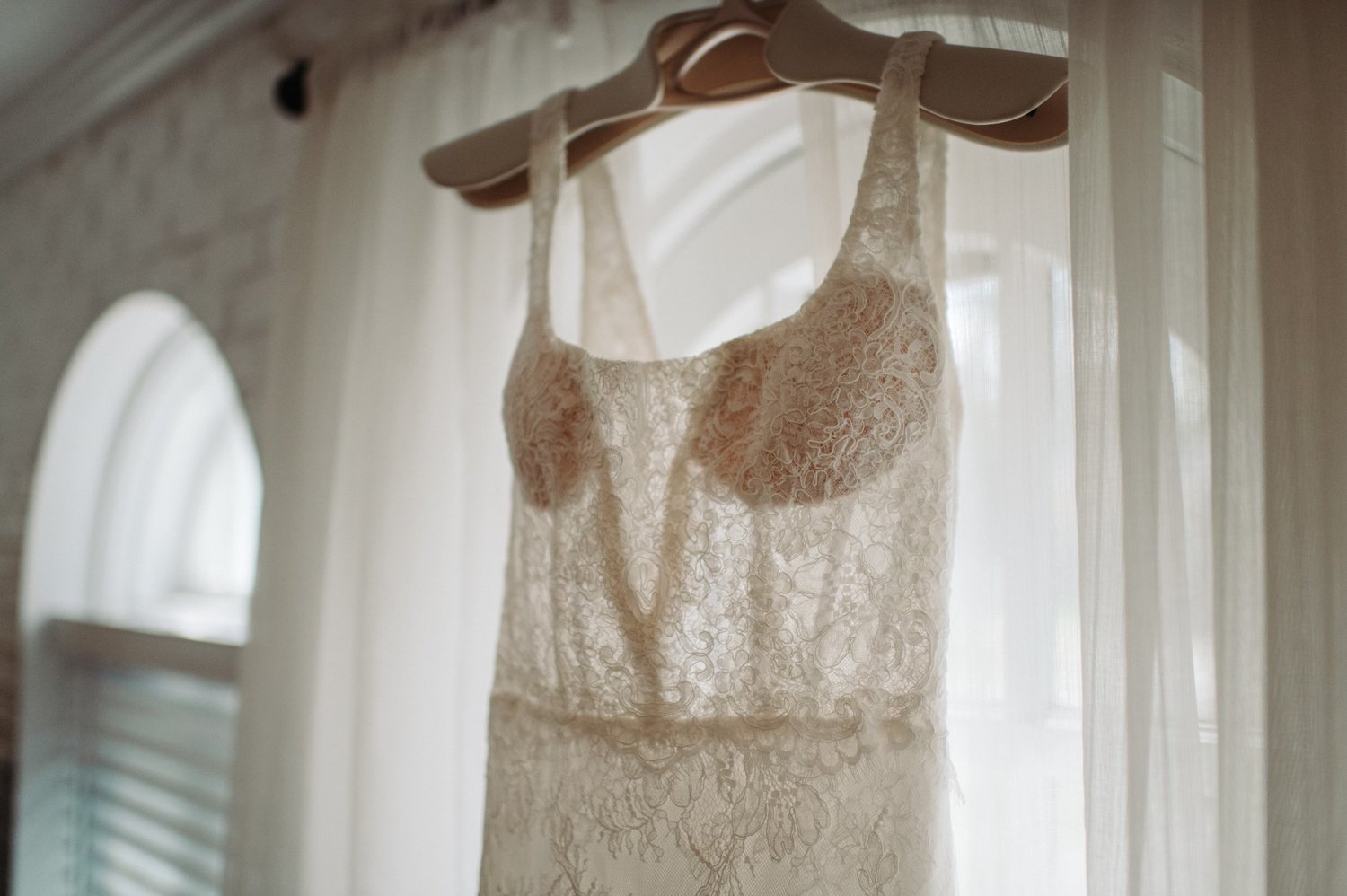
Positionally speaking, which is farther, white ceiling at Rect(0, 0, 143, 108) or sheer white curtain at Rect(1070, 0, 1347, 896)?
white ceiling at Rect(0, 0, 143, 108)

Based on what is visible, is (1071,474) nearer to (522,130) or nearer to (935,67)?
(935,67)

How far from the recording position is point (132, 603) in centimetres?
250

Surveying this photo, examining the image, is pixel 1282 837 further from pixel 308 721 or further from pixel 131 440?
pixel 131 440

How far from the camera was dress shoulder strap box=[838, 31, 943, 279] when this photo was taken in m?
0.68

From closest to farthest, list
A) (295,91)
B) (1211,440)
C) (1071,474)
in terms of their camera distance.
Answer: (1211,440), (1071,474), (295,91)

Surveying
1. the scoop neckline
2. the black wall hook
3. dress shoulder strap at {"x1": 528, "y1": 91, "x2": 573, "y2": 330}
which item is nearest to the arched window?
the black wall hook

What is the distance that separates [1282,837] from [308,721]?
1.06 meters

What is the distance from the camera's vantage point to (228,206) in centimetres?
183

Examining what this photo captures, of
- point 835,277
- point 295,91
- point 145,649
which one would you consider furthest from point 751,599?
point 145,649

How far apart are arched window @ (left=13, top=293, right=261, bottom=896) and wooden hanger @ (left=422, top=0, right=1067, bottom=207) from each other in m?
1.37

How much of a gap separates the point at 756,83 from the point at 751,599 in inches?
18.4

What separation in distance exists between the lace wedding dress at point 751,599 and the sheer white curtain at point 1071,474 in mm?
102

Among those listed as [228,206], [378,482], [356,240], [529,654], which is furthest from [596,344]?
[228,206]

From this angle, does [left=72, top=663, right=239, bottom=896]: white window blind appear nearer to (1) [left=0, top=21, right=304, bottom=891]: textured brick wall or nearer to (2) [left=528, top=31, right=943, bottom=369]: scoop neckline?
(1) [left=0, top=21, right=304, bottom=891]: textured brick wall
